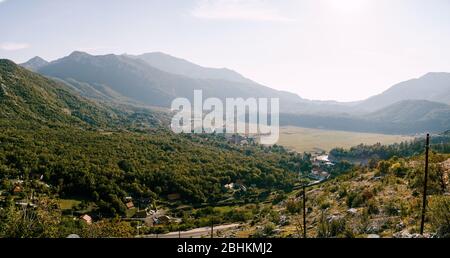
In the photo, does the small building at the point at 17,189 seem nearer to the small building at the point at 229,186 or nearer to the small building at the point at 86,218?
the small building at the point at 86,218

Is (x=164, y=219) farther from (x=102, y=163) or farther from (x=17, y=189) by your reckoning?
(x=102, y=163)

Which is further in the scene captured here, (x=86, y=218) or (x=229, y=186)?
(x=229, y=186)

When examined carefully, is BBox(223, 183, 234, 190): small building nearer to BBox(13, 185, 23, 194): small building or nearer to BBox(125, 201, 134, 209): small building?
BBox(125, 201, 134, 209): small building

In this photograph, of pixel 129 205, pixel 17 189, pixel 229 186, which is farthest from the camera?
pixel 229 186

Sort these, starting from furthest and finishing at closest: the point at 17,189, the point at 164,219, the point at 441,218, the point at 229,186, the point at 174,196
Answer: the point at 229,186 < the point at 174,196 < the point at 164,219 < the point at 17,189 < the point at 441,218

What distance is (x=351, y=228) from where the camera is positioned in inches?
776

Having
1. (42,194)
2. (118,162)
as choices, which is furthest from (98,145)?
(42,194)

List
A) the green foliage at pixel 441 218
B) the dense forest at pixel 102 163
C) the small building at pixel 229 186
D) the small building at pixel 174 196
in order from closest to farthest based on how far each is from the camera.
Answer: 1. the green foliage at pixel 441 218
2. the dense forest at pixel 102 163
3. the small building at pixel 174 196
4. the small building at pixel 229 186

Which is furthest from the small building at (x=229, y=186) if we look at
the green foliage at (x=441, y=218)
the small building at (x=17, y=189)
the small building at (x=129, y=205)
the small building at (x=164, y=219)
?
the green foliage at (x=441, y=218)

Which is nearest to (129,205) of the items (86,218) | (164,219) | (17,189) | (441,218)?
(164,219)

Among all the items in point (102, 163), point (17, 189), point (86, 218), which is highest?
point (102, 163)

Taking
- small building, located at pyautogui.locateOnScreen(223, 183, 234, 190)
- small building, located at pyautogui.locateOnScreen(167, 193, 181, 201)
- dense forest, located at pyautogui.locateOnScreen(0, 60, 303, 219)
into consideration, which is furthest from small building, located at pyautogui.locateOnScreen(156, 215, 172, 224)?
small building, located at pyautogui.locateOnScreen(223, 183, 234, 190)
